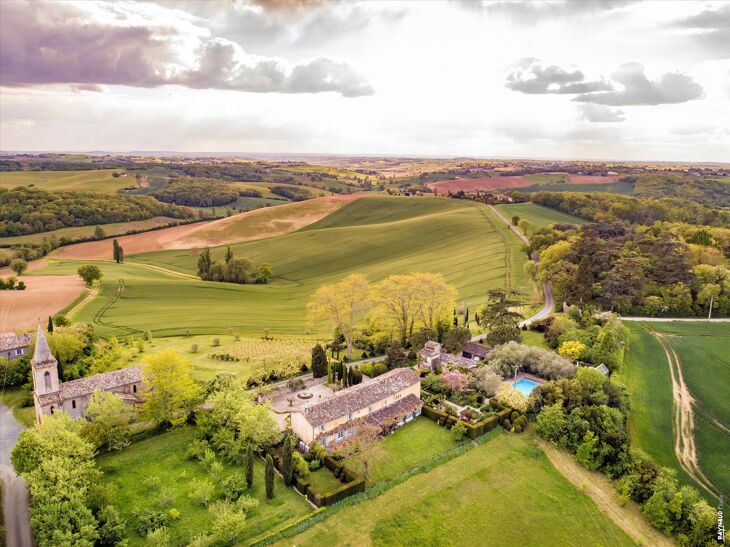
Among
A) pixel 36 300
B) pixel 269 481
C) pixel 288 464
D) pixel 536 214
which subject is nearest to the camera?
pixel 269 481

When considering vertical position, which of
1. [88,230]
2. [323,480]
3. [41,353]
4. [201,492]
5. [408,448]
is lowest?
[323,480]

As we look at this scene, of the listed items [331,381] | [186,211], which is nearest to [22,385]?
[331,381]

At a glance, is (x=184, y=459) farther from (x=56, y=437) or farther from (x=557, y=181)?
(x=557, y=181)

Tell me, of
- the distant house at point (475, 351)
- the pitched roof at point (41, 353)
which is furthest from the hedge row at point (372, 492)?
the pitched roof at point (41, 353)

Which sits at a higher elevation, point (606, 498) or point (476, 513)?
point (476, 513)

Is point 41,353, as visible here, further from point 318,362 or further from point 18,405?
point 318,362

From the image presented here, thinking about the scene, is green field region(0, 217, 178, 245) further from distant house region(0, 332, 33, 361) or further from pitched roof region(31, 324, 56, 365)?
pitched roof region(31, 324, 56, 365)

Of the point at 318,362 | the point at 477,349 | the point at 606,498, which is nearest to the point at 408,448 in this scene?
the point at 606,498
